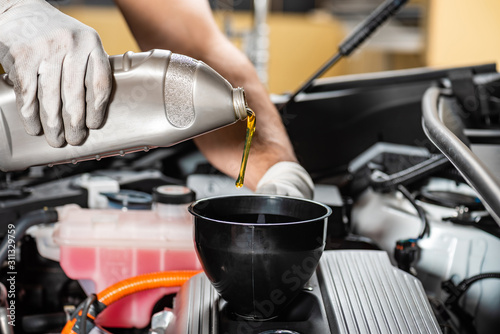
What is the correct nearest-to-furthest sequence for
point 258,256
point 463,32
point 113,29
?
point 258,256 → point 463,32 → point 113,29

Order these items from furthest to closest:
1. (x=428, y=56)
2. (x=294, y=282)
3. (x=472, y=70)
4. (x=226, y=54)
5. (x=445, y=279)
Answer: (x=428, y=56) < (x=472, y=70) < (x=226, y=54) < (x=445, y=279) < (x=294, y=282)

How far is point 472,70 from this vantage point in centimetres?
127

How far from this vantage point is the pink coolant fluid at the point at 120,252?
762mm

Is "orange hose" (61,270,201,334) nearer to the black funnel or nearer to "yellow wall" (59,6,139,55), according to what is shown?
the black funnel

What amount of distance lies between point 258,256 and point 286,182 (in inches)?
11.2

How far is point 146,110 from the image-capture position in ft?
1.97

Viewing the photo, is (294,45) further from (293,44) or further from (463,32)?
(463,32)

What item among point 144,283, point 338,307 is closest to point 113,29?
point 144,283

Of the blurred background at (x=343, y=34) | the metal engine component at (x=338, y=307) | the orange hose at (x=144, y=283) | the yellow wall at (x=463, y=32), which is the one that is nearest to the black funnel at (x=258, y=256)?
the metal engine component at (x=338, y=307)

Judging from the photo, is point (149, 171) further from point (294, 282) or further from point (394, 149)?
point (294, 282)

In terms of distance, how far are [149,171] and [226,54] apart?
29 centimetres

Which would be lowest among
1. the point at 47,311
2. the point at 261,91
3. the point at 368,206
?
the point at 47,311

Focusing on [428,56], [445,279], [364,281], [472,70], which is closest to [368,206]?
[445,279]

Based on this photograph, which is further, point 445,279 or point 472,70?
point 472,70
